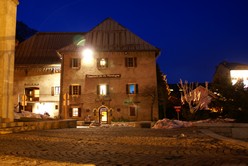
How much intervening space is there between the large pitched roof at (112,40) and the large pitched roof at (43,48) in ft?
24.2

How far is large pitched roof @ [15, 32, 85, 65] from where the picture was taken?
43.1 meters

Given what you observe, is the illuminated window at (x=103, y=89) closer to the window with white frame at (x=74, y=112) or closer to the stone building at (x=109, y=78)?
the stone building at (x=109, y=78)

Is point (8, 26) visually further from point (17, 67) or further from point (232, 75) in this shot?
point (232, 75)

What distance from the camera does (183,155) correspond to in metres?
6.34

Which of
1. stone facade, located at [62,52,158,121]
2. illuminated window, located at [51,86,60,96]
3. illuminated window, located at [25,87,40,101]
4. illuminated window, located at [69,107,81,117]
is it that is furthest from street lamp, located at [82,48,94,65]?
illuminated window, located at [25,87,40,101]

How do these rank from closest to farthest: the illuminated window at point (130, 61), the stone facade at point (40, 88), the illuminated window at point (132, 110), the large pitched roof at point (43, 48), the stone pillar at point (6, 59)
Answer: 1. the stone pillar at point (6, 59)
2. the illuminated window at point (132, 110)
3. the illuminated window at point (130, 61)
4. the stone facade at point (40, 88)
5. the large pitched roof at point (43, 48)

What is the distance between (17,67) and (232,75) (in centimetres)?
3508

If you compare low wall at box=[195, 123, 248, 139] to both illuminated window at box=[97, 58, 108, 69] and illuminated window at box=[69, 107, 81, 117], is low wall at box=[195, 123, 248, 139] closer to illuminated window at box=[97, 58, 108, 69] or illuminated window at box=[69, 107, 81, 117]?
illuminated window at box=[97, 58, 108, 69]

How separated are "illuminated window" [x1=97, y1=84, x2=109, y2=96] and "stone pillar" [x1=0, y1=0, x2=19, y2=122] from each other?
21.5m

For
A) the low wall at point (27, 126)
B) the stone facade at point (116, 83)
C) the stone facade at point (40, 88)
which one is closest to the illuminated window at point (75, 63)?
the stone facade at point (116, 83)

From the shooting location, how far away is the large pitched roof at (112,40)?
37188 mm

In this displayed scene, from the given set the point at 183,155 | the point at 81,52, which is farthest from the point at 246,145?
the point at 81,52

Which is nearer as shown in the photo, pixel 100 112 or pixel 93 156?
pixel 93 156

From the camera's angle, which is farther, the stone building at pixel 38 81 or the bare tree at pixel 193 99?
the stone building at pixel 38 81
